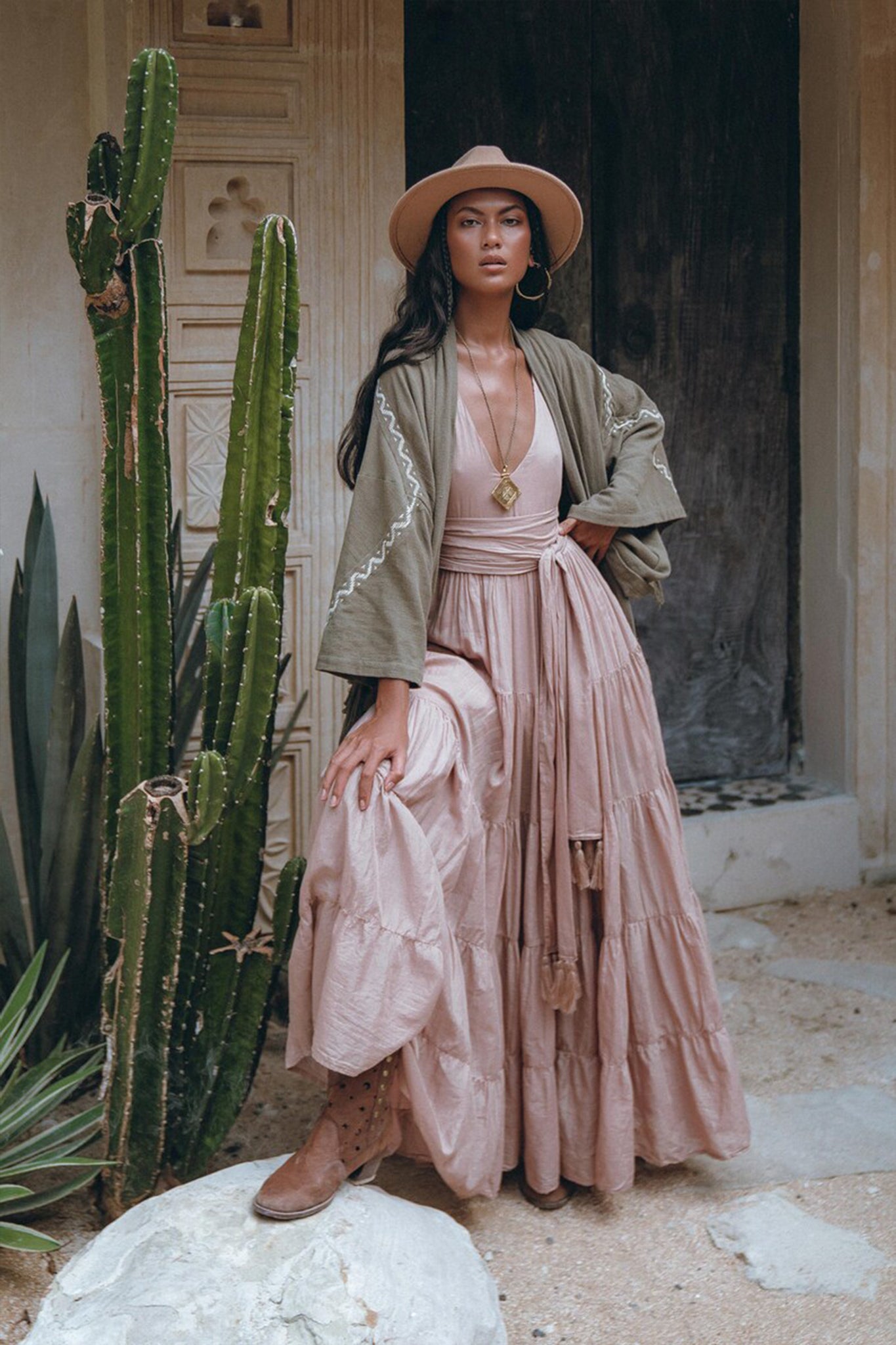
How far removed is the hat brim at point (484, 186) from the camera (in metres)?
3.00

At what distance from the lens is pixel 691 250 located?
4.88 meters

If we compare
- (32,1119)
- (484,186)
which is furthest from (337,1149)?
(484,186)

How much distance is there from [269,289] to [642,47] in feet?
7.81

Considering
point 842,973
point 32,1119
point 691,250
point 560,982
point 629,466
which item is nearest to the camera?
point 32,1119

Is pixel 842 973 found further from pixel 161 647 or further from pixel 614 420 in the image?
pixel 161 647

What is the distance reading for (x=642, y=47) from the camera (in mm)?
4730

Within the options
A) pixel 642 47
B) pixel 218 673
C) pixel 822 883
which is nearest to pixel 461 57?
pixel 642 47

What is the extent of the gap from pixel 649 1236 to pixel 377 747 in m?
1.18

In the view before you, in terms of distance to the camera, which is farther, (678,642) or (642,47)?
(678,642)

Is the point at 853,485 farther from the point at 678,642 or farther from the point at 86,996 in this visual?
the point at 86,996

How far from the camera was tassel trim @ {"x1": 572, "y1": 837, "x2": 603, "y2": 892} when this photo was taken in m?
3.12

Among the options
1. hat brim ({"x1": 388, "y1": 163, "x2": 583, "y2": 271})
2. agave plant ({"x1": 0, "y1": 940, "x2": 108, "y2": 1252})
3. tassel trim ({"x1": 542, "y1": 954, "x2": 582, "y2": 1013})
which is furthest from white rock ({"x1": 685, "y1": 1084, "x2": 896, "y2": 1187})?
hat brim ({"x1": 388, "y1": 163, "x2": 583, "y2": 271})

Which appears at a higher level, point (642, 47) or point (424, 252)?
point (642, 47)

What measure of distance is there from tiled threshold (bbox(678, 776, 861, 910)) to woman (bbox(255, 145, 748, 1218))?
1598mm
